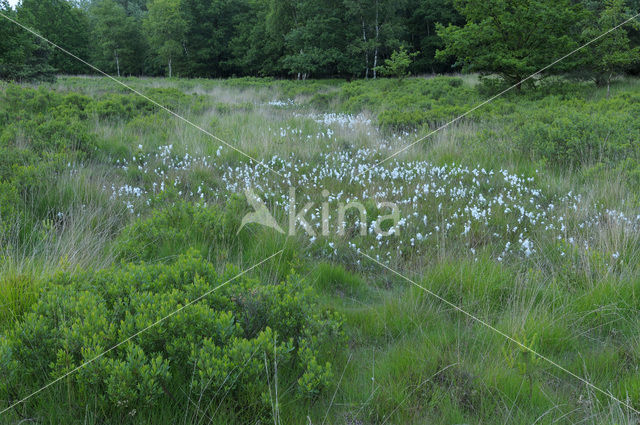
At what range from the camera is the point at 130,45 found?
4706cm

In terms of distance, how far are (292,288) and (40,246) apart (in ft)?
7.93

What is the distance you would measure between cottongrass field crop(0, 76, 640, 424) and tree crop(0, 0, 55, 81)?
1129 cm

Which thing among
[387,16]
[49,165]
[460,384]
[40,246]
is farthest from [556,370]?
[387,16]

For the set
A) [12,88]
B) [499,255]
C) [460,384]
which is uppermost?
[12,88]

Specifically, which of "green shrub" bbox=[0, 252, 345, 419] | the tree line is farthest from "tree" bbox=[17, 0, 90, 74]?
"green shrub" bbox=[0, 252, 345, 419]

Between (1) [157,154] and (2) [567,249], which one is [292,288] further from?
(1) [157,154]

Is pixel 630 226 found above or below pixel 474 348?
above

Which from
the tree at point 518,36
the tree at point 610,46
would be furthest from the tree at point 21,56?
the tree at point 610,46

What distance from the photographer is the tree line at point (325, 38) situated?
13.5 meters

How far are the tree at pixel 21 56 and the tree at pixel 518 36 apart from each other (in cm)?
1603

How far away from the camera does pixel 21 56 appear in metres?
16.7

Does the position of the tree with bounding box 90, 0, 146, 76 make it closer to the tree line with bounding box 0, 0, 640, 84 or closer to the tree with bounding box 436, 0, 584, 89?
the tree line with bounding box 0, 0, 640, 84

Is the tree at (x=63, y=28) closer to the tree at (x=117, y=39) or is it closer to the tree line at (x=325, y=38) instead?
the tree line at (x=325, y=38)

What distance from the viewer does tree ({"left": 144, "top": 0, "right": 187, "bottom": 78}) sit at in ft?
131
